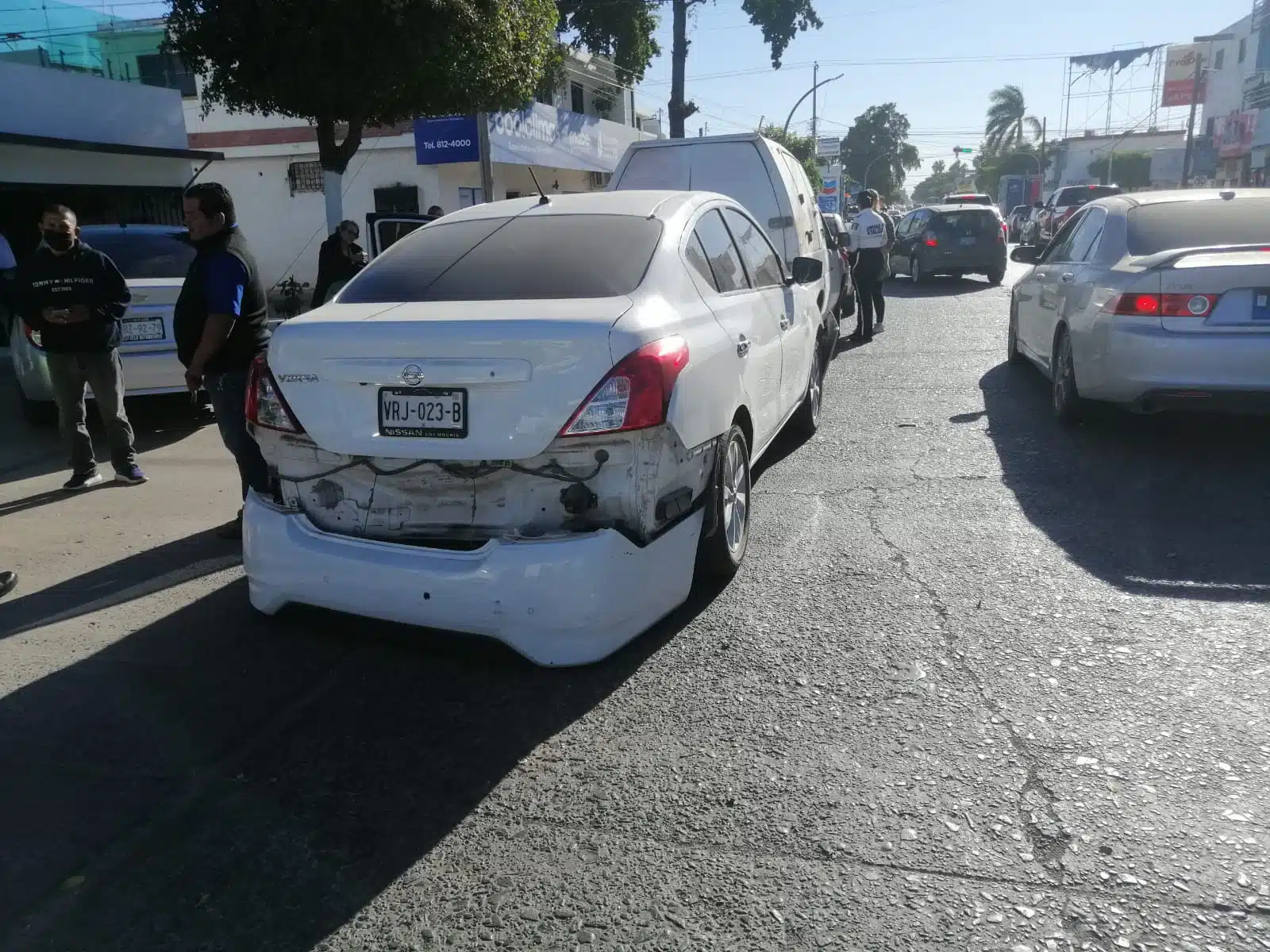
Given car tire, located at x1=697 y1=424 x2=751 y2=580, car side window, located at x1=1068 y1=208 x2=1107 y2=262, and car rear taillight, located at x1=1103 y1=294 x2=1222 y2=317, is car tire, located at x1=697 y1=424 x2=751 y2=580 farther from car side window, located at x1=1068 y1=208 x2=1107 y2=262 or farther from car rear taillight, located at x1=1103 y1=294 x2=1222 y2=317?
car side window, located at x1=1068 y1=208 x2=1107 y2=262

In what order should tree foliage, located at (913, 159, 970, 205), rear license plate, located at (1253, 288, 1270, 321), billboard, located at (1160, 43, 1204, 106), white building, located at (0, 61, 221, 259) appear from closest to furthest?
rear license plate, located at (1253, 288, 1270, 321) → white building, located at (0, 61, 221, 259) → billboard, located at (1160, 43, 1204, 106) → tree foliage, located at (913, 159, 970, 205)

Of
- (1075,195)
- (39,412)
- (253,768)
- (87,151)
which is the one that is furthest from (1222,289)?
(1075,195)

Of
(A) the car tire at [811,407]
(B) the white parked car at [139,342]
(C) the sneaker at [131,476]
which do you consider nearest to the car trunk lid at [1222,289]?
(A) the car tire at [811,407]

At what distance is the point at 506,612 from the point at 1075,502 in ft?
11.7

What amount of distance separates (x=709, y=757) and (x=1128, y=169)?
8584cm

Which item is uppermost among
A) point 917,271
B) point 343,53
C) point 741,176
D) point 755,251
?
point 343,53

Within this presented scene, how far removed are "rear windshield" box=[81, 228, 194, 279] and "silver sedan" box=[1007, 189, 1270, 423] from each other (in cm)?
683

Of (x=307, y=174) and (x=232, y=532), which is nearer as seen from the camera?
(x=232, y=532)

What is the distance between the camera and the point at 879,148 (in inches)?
4579

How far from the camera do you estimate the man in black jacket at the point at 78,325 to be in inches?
251

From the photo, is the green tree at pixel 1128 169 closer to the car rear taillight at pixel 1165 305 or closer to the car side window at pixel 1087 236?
the car side window at pixel 1087 236

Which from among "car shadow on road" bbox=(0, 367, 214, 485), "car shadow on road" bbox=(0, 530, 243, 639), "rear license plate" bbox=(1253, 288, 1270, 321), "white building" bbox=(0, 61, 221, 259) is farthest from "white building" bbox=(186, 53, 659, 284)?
"rear license plate" bbox=(1253, 288, 1270, 321)

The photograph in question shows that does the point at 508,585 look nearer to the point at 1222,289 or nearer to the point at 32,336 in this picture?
the point at 1222,289

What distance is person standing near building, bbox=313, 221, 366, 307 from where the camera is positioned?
909 centimetres
